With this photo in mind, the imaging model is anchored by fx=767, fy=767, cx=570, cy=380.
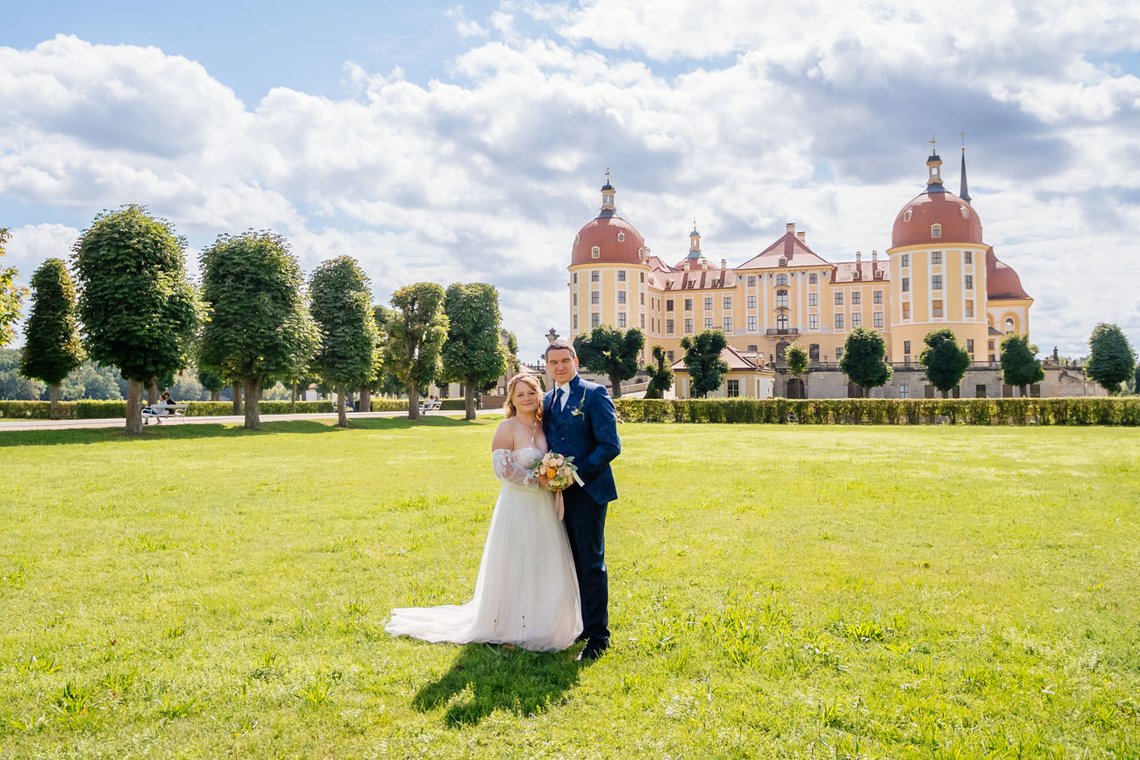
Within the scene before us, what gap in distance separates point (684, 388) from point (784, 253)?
35.1 meters

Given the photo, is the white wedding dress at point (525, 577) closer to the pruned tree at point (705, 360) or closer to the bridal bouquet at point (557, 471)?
the bridal bouquet at point (557, 471)

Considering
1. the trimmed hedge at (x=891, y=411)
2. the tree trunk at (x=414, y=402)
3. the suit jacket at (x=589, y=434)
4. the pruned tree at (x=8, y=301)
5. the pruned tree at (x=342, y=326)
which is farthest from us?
the tree trunk at (x=414, y=402)

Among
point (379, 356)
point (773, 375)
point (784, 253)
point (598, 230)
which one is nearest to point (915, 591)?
point (379, 356)

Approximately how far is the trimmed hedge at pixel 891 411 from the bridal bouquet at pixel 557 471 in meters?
33.0

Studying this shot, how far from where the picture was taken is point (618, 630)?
241 inches

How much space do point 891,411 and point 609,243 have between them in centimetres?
4841

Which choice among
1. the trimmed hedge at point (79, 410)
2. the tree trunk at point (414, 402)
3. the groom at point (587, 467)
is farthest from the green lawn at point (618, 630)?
the trimmed hedge at point (79, 410)

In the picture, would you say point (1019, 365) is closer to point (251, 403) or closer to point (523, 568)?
point (251, 403)

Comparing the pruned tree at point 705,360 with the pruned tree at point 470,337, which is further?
the pruned tree at point 705,360

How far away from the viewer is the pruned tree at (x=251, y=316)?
33.6 meters

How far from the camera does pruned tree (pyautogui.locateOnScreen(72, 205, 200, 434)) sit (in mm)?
27875

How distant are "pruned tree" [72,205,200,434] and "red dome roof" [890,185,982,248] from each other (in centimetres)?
6853

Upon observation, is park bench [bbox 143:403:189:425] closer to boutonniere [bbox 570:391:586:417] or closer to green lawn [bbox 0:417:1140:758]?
green lawn [bbox 0:417:1140:758]

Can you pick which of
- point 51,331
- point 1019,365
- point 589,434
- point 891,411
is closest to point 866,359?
point 1019,365
